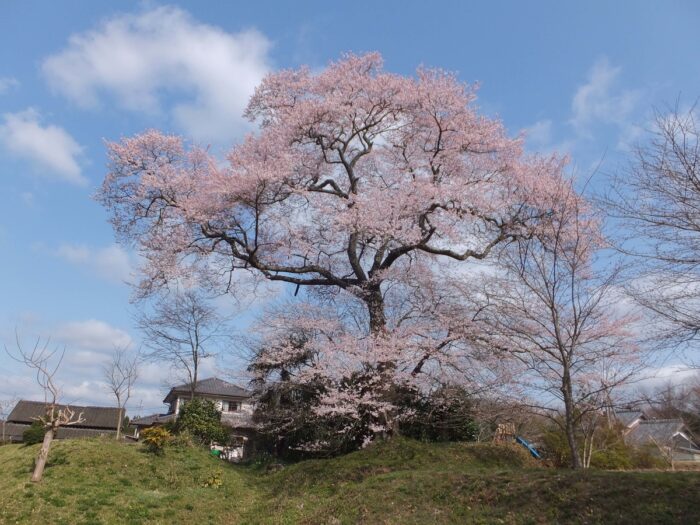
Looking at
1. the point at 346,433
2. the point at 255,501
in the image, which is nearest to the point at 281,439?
the point at 346,433

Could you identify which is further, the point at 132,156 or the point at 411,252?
the point at 411,252

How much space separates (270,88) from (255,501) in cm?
1111

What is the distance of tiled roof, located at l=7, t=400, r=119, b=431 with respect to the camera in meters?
36.2

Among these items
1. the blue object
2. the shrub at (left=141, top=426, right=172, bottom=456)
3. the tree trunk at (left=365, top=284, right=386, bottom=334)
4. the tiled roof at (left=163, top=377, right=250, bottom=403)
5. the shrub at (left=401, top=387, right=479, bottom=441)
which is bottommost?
the shrub at (left=141, top=426, right=172, bottom=456)

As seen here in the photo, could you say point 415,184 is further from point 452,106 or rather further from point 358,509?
point 358,509

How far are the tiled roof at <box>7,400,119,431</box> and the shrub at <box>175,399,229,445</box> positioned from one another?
22.1 metres

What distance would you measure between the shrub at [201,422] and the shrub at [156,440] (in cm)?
396

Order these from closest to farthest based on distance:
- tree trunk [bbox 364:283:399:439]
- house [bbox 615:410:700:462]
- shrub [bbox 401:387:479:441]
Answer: tree trunk [bbox 364:283:399:439]
shrub [bbox 401:387:479:441]
house [bbox 615:410:700:462]

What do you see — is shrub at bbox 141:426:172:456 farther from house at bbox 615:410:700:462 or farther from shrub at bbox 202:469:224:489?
house at bbox 615:410:700:462

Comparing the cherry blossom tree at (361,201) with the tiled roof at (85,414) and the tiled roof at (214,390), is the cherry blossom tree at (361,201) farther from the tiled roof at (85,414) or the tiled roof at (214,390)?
the tiled roof at (85,414)

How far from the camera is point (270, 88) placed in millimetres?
15773

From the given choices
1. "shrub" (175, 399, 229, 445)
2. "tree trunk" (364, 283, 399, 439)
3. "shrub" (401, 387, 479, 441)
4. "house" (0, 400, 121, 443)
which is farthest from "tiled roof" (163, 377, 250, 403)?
"tree trunk" (364, 283, 399, 439)

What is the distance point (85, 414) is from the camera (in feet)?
122

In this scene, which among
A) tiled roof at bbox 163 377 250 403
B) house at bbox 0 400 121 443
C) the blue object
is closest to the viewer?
the blue object
